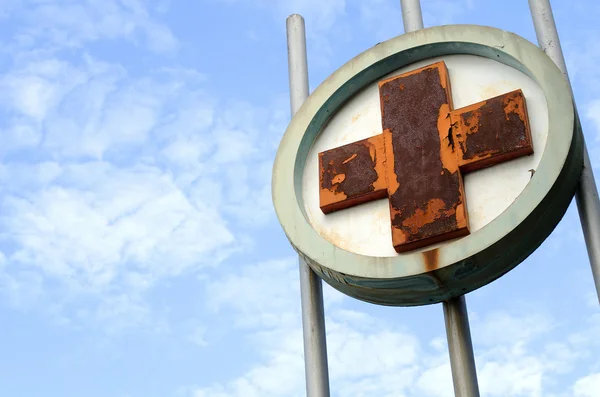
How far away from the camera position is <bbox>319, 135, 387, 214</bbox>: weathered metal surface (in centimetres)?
715

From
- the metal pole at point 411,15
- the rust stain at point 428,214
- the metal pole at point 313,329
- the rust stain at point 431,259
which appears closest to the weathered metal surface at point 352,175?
the rust stain at point 428,214

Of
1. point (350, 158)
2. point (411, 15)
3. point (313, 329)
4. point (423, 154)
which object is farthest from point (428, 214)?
point (411, 15)

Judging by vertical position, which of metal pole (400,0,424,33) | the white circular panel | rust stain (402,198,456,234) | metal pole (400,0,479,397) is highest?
metal pole (400,0,424,33)

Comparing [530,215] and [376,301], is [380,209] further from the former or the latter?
[530,215]

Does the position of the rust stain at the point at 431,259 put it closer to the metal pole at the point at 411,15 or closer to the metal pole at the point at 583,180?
the metal pole at the point at 583,180

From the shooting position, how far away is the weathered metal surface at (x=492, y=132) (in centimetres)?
666

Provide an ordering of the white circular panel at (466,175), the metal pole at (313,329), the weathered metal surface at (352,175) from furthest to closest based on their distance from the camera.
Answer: the weathered metal surface at (352,175) < the metal pole at (313,329) < the white circular panel at (466,175)

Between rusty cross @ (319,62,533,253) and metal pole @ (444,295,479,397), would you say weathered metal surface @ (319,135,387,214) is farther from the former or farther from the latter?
metal pole @ (444,295,479,397)

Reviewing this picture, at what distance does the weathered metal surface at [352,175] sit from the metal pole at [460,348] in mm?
976

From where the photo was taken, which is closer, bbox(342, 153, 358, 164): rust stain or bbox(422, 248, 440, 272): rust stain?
bbox(422, 248, 440, 272): rust stain

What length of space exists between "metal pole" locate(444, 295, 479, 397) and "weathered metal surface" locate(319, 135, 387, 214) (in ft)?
3.20

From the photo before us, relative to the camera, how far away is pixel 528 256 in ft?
21.0

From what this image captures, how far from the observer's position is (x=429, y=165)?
697cm

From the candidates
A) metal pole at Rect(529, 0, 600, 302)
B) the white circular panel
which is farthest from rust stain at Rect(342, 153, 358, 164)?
metal pole at Rect(529, 0, 600, 302)
